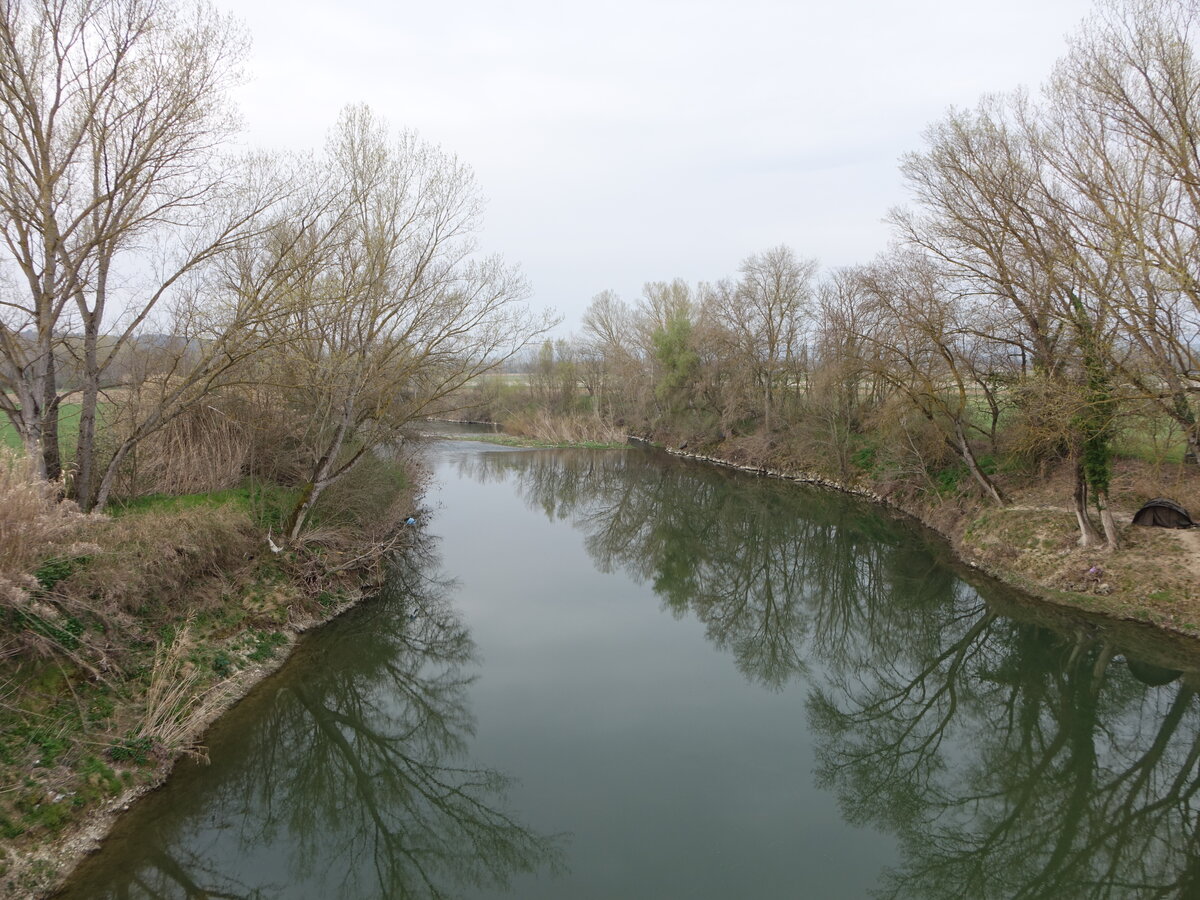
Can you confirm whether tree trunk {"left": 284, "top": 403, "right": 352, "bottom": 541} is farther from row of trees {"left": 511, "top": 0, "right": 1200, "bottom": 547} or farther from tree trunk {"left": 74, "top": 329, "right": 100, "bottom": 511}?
row of trees {"left": 511, "top": 0, "right": 1200, "bottom": 547}

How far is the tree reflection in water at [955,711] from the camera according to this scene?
6.50m

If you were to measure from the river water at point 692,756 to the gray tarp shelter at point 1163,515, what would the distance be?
2.90 m

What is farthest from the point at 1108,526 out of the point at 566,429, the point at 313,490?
the point at 566,429

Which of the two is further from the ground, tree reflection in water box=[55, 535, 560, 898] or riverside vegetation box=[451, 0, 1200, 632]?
riverside vegetation box=[451, 0, 1200, 632]

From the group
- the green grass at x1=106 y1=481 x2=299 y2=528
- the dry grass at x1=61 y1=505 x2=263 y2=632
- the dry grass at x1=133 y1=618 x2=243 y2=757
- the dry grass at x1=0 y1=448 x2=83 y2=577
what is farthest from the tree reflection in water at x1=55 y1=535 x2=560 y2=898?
the green grass at x1=106 y1=481 x2=299 y2=528

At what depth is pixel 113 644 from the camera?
7.64 meters

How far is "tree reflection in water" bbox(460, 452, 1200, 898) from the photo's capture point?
21.3 ft

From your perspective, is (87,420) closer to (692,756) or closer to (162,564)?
(162,564)

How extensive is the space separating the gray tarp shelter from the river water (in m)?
2.90

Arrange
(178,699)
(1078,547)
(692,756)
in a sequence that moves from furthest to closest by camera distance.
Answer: (1078,547) < (692,756) < (178,699)

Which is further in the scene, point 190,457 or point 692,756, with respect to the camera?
point 190,457

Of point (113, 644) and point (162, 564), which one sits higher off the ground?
point (162, 564)

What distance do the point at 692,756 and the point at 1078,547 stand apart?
10064 millimetres

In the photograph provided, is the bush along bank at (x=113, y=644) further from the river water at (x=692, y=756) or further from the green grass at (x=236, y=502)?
the river water at (x=692, y=756)
